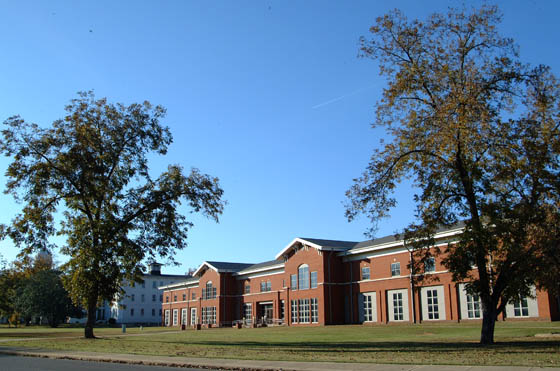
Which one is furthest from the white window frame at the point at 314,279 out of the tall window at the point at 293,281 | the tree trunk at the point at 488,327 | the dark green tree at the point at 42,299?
the dark green tree at the point at 42,299

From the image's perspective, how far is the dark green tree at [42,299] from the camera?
313 feet

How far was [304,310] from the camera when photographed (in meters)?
61.4

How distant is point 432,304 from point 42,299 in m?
74.9

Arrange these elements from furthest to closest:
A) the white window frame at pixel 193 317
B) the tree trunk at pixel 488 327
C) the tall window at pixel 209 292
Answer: the white window frame at pixel 193 317, the tall window at pixel 209 292, the tree trunk at pixel 488 327

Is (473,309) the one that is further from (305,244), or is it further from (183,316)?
(183,316)

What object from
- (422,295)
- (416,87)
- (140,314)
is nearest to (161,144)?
(416,87)

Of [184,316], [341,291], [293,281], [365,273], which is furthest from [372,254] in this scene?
[184,316]

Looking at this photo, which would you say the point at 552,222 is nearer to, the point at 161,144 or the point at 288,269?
the point at 161,144

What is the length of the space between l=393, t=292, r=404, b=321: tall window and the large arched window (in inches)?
489

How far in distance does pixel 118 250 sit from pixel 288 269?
3231cm

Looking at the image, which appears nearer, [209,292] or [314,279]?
A: [314,279]

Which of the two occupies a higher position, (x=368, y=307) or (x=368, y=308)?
(x=368, y=307)

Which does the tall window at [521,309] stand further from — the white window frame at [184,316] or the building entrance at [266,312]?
the white window frame at [184,316]

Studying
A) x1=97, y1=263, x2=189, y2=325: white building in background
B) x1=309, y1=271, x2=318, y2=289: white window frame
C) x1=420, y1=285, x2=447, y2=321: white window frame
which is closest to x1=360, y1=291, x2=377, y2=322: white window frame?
x1=309, y1=271, x2=318, y2=289: white window frame
